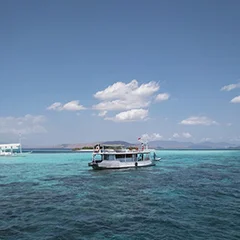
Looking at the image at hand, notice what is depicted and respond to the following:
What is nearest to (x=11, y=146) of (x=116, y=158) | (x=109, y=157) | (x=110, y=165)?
(x=116, y=158)

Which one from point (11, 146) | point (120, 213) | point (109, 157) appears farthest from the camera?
point (11, 146)

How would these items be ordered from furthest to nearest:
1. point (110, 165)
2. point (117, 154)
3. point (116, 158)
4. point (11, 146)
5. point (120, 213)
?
point (11, 146) < point (116, 158) < point (117, 154) < point (110, 165) < point (120, 213)

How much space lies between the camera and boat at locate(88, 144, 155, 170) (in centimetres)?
6950


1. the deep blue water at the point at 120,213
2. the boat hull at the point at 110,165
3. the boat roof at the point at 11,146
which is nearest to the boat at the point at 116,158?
the boat hull at the point at 110,165

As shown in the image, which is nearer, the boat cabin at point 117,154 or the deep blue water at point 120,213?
the deep blue water at point 120,213

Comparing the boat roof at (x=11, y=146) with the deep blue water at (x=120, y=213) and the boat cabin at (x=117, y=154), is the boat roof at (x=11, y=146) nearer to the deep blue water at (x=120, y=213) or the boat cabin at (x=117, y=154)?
the boat cabin at (x=117, y=154)

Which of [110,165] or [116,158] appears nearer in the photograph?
[110,165]

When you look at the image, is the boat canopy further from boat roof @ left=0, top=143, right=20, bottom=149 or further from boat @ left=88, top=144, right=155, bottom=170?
boat @ left=88, top=144, right=155, bottom=170

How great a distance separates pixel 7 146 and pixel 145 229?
172 metres

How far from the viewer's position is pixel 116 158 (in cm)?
7244

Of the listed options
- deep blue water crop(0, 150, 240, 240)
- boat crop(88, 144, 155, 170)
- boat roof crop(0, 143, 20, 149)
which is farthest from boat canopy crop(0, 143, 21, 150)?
deep blue water crop(0, 150, 240, 240)

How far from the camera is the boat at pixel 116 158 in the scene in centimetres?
6950

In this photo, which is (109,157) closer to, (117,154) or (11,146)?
(117,154)

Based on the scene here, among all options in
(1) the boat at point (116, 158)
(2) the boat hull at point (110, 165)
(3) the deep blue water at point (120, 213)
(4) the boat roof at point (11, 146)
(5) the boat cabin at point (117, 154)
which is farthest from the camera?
(4) the boat roof at point (11, 146)
